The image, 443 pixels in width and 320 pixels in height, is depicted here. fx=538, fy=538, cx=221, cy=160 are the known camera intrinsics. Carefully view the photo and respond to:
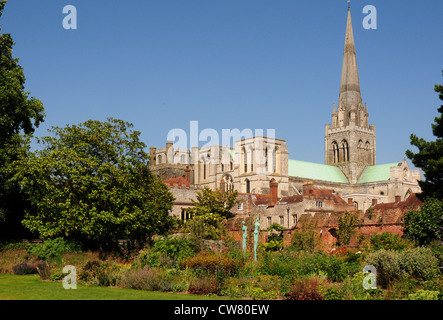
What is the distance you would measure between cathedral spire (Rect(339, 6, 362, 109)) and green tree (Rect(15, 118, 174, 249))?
95742mm

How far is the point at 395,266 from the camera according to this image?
19766 millimetres

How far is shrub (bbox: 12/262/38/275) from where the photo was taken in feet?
86.5

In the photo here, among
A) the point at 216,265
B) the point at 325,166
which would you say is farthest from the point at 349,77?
the point at 216,265

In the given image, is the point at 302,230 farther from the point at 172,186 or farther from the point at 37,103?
the point at 172,186

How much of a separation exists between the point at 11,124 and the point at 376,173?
8997 cm

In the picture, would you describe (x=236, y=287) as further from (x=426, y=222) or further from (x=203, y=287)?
(x=426, y=222)

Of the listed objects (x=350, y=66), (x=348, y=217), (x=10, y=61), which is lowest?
(x=348, y=217)

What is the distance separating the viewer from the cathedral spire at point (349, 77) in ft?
401

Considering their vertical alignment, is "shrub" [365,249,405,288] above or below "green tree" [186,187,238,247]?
below

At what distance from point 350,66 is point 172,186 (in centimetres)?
7223

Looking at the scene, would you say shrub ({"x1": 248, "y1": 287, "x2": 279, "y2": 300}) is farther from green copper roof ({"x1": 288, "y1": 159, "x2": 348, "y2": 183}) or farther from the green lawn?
green copper roof ({"x1": 288, "y1": 159, "x2": 348, "y2": 183})

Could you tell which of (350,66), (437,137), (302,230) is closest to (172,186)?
(302,230)

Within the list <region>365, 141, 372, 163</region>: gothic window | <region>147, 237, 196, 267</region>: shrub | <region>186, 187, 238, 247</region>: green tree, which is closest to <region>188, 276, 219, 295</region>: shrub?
<region>147, 237, 196, 267</region>: shrub
